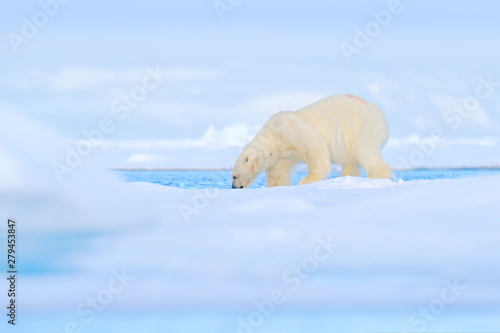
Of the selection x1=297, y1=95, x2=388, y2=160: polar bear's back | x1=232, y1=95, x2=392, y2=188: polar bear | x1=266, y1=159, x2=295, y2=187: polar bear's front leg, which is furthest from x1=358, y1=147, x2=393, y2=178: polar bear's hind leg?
x1=266, y1=159, x2=295, y2=187: polar bear's front leg

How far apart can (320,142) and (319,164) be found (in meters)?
0.31

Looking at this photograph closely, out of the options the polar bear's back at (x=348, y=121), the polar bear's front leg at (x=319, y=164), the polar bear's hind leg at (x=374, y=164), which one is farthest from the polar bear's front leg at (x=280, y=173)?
the polar bear's hind leg at (x=374, y=164)

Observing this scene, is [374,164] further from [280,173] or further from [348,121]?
[280,173]

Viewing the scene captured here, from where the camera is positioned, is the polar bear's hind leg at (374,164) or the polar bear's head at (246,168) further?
the polar bear's head at (246,168)

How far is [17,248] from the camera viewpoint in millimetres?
4414

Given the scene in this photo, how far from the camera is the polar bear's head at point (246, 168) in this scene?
9.42m

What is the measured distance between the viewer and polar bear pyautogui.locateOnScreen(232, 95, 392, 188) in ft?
29.8

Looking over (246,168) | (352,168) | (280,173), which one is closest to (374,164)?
(352,168)

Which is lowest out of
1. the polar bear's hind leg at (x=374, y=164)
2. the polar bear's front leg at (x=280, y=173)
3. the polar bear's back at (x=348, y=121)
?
the polar bear's hind leg at (x=374, y=164)

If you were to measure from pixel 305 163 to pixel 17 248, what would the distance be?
582cm

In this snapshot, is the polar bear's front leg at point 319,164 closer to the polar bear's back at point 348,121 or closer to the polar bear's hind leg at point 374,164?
the polar bear's back at point 348,121

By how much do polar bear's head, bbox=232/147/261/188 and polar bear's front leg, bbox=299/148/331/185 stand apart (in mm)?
800

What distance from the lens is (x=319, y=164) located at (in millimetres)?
9047

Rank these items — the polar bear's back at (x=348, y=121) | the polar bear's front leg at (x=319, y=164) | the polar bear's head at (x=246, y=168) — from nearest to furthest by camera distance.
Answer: the polar bear's front leg at (x=319, y=164) < the polar bear's back at (x=348, y=121) < the polar bear's head at (x=246, y=168)
